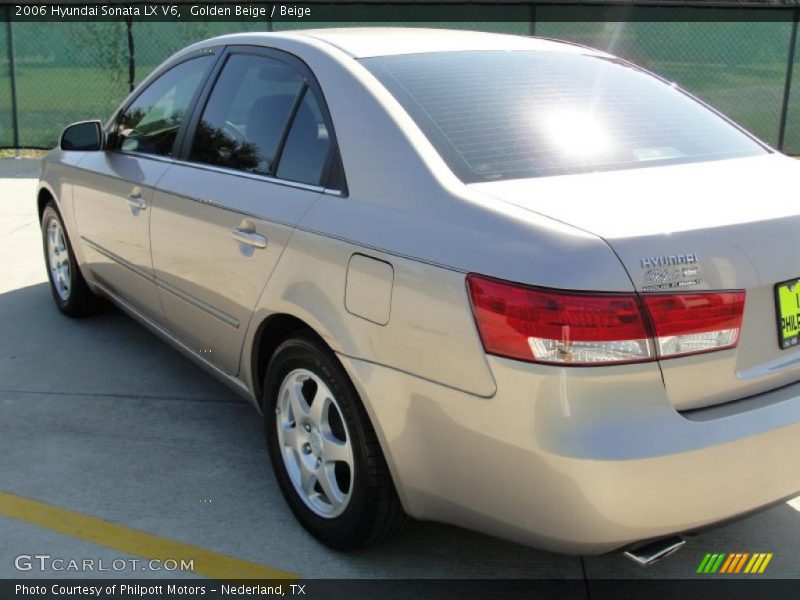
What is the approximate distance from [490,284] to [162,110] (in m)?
2.61

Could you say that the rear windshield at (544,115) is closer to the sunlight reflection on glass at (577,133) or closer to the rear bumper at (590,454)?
the sunlight reflection on glass at (577,133)

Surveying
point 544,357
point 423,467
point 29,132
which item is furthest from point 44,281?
point 29,132

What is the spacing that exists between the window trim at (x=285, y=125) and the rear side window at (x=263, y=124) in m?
0.01

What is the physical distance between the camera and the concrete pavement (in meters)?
3.01

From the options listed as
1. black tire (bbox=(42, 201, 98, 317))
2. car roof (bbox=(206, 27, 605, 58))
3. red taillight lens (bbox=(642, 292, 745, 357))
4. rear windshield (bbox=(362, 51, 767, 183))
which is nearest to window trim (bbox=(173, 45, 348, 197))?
car roof (bbox=(206, 27, 605, 58))

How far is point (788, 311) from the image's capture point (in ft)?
7.80

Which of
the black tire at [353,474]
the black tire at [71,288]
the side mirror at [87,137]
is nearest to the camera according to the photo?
the black tire at [353,474]

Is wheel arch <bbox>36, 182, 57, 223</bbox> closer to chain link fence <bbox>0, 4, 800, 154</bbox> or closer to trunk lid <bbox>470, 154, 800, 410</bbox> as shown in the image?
trunk lid <bbox>470, 154, 800, 410</bbox>

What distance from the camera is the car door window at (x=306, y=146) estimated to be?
118 inches

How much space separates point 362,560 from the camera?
300 centimetres

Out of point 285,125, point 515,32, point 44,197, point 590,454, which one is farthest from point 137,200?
point 515,32

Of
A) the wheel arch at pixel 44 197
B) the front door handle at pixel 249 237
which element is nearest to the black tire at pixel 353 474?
the front door handle at pixel 249 237

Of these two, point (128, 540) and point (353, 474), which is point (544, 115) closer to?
point (353, 474)

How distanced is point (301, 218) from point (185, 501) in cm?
125
